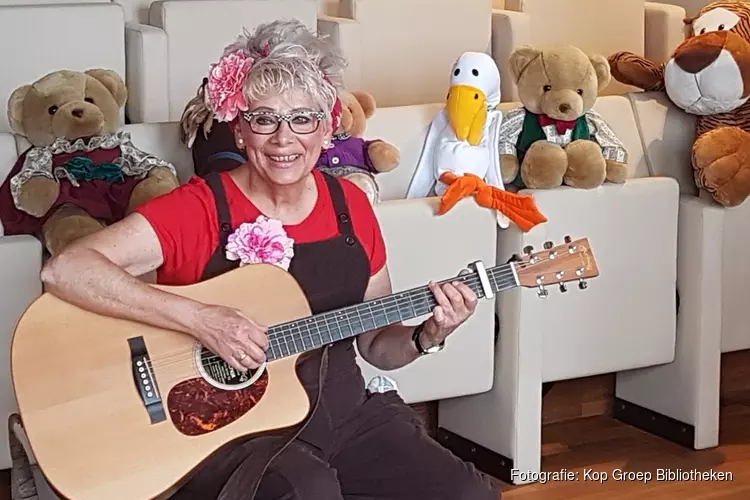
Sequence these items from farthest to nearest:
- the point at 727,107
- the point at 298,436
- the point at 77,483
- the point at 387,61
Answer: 1. the point at 387,61
2. the point at 727,107
3. the point at 298,436
4. the point at 77,483

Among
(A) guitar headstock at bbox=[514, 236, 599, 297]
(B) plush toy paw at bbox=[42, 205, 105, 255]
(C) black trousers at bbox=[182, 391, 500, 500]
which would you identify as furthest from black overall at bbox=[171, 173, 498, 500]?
(B) plush toy paw at bbox=[42, 205, 105, 255]

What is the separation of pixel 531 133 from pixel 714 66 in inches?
19.5

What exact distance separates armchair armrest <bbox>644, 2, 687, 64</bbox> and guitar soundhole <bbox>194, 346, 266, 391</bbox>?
232 centimetres

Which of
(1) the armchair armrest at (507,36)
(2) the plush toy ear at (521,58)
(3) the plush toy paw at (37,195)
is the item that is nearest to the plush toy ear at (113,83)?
(3) the plush toy paw at (37,195)

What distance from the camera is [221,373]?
1924mm

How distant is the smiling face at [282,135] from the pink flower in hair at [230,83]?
0.07 feet

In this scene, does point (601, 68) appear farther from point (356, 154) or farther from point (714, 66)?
point (356, 154)

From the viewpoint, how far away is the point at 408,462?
2020 millimetres

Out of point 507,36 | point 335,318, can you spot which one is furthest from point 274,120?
point 507,36

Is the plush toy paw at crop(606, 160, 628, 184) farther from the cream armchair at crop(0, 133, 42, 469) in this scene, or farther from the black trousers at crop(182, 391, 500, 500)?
the cream armchair at crop(0, 133, 42, 469)

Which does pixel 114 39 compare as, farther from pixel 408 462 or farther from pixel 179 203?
pixel 408 462

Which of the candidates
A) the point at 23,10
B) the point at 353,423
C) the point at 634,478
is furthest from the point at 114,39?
the point at 634,478

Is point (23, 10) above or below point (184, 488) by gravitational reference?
above

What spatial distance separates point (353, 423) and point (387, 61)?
1706 mm
